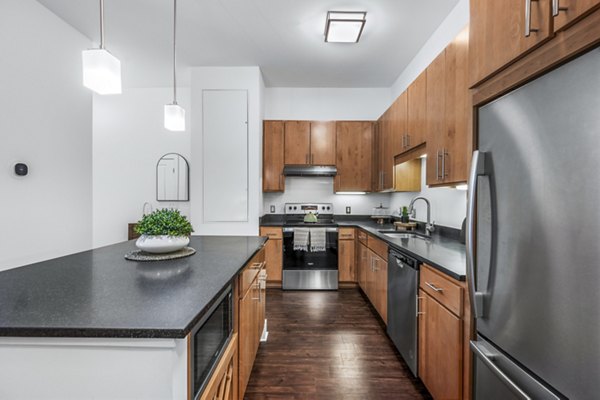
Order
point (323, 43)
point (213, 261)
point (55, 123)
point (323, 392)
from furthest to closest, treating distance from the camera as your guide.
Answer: point (323, 43) → point (55, 123) → point (323, 392) → point (213, 261)

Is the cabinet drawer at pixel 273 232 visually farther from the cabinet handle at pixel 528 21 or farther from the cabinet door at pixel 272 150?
the cabinet handle at pixel 528 21

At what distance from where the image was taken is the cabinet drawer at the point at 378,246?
8.56ft

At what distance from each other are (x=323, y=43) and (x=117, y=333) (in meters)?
3.18

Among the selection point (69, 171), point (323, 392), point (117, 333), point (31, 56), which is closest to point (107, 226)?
point (69, 171)

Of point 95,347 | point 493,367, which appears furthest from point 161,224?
point 493,367

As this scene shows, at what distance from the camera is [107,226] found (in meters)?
4.53

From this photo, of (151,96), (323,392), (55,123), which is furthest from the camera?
(151,96)

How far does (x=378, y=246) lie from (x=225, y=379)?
1964mm

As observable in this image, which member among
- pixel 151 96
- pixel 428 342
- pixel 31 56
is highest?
pixel 151 96

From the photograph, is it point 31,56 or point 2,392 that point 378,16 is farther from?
point 2,392

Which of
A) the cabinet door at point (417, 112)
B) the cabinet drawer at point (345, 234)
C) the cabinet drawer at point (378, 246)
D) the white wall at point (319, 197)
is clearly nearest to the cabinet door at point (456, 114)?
the cabinet door at point (417, 112)

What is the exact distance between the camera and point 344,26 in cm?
263

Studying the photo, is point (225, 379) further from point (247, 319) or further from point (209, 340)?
point (247, 319)

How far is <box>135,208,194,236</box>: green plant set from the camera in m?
1.54
